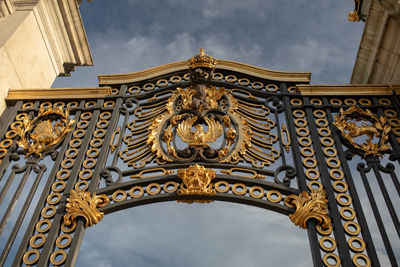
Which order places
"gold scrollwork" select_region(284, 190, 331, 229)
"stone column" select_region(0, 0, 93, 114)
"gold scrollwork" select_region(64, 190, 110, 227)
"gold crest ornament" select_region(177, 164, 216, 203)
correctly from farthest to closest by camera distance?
"stone column" select_region(0, 0, 93, 114) → "gold crest ornament" select_region(177, 164, 216, 203) → "gold scrollwork" select_region(64, 190, 110, 227) → "gold scrollwork" select_region(284, 190, 331, 229)

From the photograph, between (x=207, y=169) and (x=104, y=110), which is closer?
(x=207, y=169)

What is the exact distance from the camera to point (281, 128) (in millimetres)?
5422

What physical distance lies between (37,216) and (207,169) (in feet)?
6.28

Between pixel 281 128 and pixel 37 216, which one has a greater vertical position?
pixel 281 128

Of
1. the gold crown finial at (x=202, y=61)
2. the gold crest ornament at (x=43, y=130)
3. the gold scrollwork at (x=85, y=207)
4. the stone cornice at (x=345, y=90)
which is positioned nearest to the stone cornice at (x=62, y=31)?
the gold crest ornament at (x=43, y=130)

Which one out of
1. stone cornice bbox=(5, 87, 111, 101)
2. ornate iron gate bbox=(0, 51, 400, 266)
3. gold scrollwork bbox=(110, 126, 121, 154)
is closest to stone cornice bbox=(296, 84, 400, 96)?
ornate iron gate bbox=(0, 51, 400, 266)

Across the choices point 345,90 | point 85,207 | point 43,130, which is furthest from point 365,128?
point 43,130

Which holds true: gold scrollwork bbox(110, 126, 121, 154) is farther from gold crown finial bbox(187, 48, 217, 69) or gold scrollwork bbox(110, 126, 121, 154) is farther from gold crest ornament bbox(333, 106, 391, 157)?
gold crest ornament bbox(333, 106, 391, 157)

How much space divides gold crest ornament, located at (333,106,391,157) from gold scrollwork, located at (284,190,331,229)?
970 millimetres

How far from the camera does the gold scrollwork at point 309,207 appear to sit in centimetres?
430

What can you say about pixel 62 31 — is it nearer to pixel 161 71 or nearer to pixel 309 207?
pixel 161 71

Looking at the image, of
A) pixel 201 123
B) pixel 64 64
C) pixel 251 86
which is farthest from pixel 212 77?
pixel 64 64

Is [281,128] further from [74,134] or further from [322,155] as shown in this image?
[74,134]

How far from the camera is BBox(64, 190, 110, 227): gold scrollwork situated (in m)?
4.47
